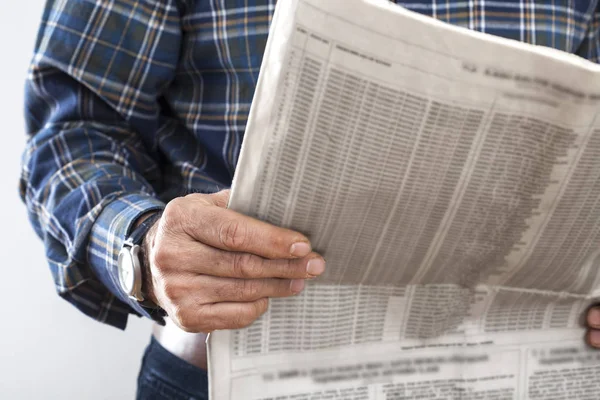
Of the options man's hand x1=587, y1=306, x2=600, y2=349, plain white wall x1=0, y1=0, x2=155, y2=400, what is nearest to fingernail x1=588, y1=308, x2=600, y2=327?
man's hand x1=587, y1=306, x2=600, y2=349

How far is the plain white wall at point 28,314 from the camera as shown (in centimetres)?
113

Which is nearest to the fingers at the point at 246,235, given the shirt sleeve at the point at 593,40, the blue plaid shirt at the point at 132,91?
the blue plaid shirt at the point at 132,91

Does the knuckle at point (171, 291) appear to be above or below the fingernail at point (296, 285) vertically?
below

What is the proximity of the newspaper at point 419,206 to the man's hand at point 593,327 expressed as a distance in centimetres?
1

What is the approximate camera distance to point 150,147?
32.2 inches

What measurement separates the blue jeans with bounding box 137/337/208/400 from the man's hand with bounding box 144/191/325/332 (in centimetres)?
21

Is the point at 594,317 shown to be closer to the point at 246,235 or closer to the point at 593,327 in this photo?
the point at 593,327

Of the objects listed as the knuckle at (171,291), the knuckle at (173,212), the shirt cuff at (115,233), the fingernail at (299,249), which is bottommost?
the shirt cuff at (115,233)

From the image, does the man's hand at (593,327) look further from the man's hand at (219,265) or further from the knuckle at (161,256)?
the knuckle at (161,256)

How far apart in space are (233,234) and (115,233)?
21 cm

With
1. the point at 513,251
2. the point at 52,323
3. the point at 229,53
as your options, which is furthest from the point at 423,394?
the point at 52,323

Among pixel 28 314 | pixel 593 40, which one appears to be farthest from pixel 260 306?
pixel 28 314

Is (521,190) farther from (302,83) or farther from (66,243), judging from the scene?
(66,243)

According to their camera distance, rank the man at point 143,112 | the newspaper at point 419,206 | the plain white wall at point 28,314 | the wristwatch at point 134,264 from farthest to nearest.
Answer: the plain white wall at point 28,314
the man at point 143,112
the wristwatch at point 134,264
the newspaper at point 419,206
